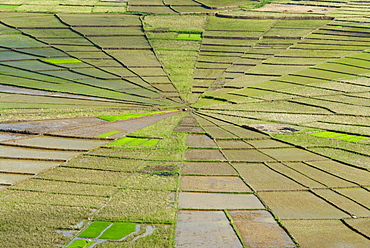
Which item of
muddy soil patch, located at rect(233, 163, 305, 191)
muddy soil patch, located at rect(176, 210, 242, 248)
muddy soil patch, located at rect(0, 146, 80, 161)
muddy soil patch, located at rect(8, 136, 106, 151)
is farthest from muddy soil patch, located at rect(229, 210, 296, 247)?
muddy soil patch, located at rect(8, 136, 106, 151)

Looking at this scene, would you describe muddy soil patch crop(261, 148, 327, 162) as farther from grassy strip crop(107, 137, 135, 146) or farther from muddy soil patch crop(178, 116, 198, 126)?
grassy strip crop(107, 137, 135, 146)

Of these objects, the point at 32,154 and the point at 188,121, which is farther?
the point at 188,121

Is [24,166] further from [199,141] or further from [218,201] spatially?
[199,141]

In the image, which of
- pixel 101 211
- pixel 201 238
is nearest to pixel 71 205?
pixel 101 211

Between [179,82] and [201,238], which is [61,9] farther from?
[201,238]

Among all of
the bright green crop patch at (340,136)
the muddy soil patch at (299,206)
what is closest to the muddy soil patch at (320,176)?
the muddy soil patch at (299,206)

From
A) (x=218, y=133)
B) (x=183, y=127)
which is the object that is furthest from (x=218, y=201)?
(x=183, y=127)

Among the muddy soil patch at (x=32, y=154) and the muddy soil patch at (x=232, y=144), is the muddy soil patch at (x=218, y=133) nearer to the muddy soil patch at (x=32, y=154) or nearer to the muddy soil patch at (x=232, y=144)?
the muddy soil patch at (x=232, y=144)
